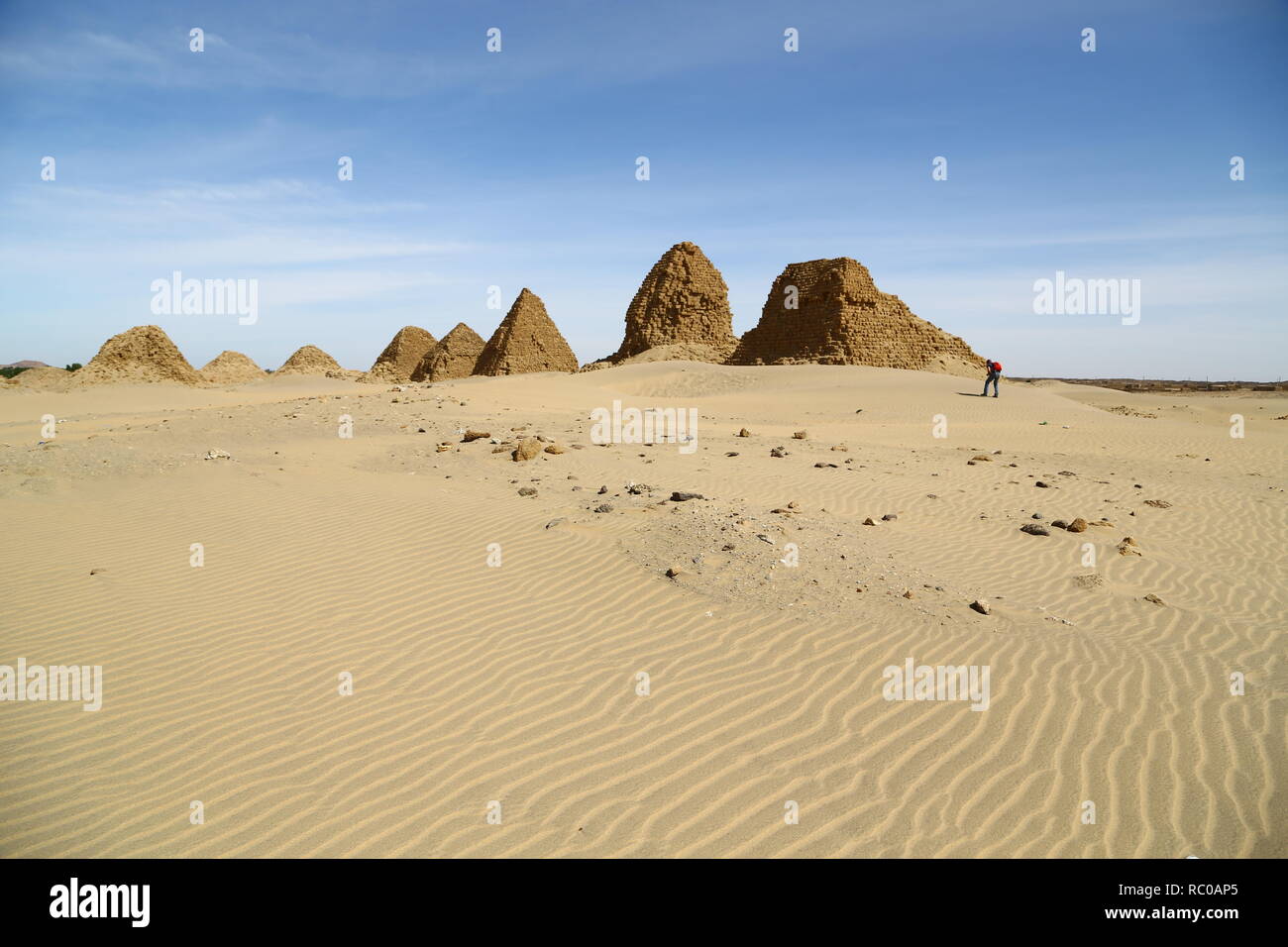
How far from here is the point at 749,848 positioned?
146 inches

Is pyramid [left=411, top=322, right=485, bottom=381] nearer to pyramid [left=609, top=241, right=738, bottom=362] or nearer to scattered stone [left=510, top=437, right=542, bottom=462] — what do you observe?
pyramid [left=609, top=241, right=738, bottom=362]

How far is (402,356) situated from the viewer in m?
66.1

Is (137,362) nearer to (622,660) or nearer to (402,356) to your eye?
(402,356)

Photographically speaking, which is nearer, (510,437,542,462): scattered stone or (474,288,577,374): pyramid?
(510,437,542,462): scattered stone

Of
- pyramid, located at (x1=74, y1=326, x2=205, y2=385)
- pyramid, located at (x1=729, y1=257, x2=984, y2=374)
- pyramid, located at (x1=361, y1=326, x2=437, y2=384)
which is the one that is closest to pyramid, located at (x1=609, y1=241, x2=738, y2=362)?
pyramid, located at (x1=729, y1=257, x2=984, y2=374)

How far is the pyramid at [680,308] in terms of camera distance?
179 feet

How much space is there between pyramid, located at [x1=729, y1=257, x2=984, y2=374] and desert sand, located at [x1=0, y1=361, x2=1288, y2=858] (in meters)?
30.2

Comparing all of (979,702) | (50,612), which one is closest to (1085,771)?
(979,702)

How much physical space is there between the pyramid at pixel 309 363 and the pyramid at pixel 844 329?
4442cm

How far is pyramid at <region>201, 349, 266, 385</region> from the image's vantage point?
63219 mm

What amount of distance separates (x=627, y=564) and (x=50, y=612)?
5.58 m

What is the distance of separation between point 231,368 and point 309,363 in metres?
6.95

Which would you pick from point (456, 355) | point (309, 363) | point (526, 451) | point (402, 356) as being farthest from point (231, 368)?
point (526, 451)
